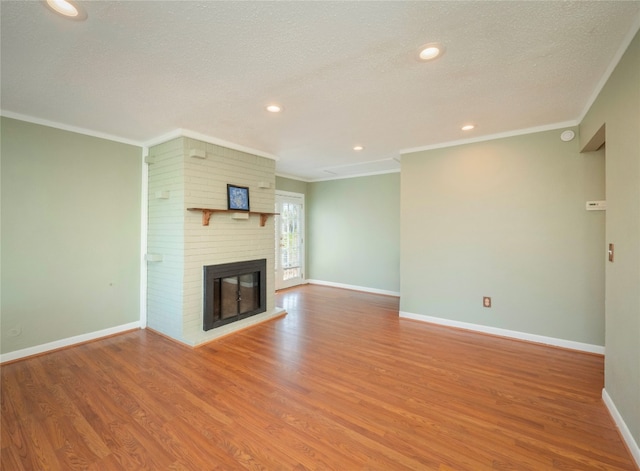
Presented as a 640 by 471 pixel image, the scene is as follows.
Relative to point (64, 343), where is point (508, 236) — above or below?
above

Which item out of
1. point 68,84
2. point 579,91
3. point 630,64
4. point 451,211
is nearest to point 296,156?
point 451,211

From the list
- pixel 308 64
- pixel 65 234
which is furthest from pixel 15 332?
pixel 308 64

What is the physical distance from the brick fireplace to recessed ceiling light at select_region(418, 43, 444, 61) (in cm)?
262

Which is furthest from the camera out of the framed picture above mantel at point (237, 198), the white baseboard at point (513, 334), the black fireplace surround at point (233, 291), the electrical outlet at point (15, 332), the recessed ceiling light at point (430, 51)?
the framed picture above mantel at point (237, 198)

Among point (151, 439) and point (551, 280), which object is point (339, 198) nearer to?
point (551, 280)

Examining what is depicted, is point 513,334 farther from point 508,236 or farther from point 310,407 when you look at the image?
point 310,407

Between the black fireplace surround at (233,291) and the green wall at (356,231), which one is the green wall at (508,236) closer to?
the green wall at (356,231)

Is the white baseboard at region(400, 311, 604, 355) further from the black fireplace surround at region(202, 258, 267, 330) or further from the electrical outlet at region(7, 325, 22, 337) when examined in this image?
the electrical outlet at region(7, 325, 22, 337)

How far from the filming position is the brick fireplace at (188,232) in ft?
11.1

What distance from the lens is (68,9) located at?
1518mm

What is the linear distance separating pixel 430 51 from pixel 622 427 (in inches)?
109

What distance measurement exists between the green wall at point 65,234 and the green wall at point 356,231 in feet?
12.6

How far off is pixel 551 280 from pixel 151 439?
4127 mm

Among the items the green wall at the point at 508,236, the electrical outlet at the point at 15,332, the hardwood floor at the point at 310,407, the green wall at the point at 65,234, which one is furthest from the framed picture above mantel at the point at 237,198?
the electrical outlet at the point at 15,332
